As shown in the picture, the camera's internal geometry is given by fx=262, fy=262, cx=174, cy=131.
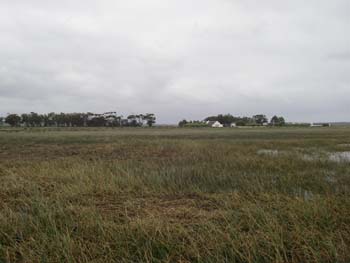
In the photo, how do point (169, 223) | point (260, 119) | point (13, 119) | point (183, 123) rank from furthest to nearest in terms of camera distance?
point (260, 119) → point (183, 123) → point (13, 119) → point (169, 223)

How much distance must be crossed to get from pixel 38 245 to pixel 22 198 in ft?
11.8

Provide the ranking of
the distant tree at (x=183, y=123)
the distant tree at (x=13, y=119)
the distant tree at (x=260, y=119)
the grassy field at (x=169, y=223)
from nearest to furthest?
the grassy field at (x=169, y=223) → the distant tree at (x=13, y=119) → the distant tree at (x=183, y=123) → the distant tree at (x=260, y=119)

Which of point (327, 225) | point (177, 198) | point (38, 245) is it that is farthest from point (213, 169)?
point (38, 245)

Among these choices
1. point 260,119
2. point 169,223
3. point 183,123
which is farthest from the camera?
point 260,119

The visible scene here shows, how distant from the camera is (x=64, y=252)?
14.2 ft

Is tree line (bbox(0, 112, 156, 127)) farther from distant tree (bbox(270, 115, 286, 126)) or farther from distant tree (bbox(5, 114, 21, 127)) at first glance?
distant tree (bbox(270, 115, 286, 126))

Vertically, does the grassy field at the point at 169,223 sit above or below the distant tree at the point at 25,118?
below

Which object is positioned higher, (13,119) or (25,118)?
(25,118)

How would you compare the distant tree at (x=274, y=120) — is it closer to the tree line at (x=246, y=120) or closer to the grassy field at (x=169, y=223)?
the tree line at (x=246, y=120)

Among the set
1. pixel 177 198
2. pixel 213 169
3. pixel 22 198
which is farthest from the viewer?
pixel 213 169

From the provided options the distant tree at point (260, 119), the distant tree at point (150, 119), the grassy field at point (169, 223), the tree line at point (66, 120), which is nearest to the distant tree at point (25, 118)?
the tree line at point (66, 120)

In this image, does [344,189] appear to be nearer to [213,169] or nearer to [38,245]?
[213,169]

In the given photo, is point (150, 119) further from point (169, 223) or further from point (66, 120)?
point (169, 223)

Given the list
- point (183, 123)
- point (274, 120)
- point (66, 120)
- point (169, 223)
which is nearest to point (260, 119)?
point (274, 120)
